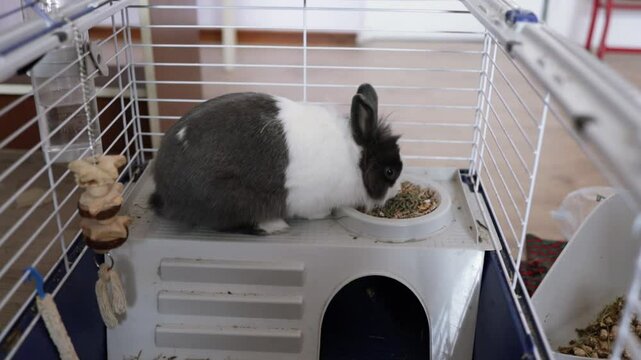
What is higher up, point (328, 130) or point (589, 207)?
point (328, 130)

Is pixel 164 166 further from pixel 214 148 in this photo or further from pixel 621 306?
pixel 621 306

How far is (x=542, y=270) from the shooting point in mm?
1768

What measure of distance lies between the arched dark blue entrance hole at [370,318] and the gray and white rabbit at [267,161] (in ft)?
0.70

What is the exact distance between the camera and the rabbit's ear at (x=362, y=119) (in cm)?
126

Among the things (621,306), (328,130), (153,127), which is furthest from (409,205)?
(153,127)

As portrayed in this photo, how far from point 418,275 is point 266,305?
0.32 metres

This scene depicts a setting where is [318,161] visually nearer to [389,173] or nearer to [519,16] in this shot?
[389,173]


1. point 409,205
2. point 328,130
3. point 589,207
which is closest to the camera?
point 328,130

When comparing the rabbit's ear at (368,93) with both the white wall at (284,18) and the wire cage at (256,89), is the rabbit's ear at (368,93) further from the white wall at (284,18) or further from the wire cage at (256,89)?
the white wall at (284,18)

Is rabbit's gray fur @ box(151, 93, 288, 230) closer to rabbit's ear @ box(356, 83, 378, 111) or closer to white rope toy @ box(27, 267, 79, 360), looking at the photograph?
rabbit's ear @ box(356, 83, 378, 111)

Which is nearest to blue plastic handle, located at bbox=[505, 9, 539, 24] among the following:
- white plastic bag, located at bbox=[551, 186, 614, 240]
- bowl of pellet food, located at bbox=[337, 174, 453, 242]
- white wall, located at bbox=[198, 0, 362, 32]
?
bowl of pellet food, located at bbox=[337, 174, 453, 242]

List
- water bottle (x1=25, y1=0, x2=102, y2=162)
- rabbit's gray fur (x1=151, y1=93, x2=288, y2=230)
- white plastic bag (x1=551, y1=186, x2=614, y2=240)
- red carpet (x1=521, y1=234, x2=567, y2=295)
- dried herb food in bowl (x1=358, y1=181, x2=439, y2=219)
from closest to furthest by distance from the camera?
water bottle (x1=25, y1=0, x2=102, y2=162) → rabbit's gray fur (x1=151, y1=93, x2=288, y2=230) → dried herb food in bowl (x1=358, y1=181, x2=439, y2=219) → red carpet (x1=521, y1=234, x2=567, y2=295) → white plastic bag (x1=551, y1=186, x2=614, y2=240)

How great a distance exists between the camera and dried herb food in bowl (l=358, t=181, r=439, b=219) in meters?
1.40

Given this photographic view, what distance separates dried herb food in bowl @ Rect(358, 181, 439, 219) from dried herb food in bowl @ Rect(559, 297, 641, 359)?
0.42 m
